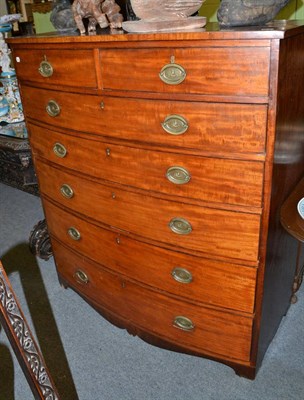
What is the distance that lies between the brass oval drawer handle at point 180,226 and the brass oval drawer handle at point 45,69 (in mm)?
726

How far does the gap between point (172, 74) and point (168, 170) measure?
316 millimetres

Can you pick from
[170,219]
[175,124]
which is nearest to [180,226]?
[170,219]

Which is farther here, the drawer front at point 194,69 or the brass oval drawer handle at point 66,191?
the brass oval drawer handle at point 66,191

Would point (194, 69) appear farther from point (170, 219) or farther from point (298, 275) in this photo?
point (298, 275)

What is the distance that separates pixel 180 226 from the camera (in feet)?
4.80

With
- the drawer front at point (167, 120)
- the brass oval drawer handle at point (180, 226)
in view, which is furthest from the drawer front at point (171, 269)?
the drawer front at point (167, 120)

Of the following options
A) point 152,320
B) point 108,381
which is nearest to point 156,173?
point 152,320

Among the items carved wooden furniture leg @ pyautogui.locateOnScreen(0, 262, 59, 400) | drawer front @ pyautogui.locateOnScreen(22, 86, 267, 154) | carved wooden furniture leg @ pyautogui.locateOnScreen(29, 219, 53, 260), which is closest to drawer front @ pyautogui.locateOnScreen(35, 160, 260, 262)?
drawer front @ pyautogui.locateOnScreen(22, 86, 267, 154)

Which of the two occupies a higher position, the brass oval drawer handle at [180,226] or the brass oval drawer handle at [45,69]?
the brass oval drawer handle at [45,69]

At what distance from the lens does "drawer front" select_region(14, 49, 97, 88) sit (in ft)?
4.67

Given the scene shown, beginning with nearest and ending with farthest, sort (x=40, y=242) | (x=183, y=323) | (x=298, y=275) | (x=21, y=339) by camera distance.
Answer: (x=21, y=339)
(x=183, y=323)
(x=298, y=275)
(x=40, y=242)

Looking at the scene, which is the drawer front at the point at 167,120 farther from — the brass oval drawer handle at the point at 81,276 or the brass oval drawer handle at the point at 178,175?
the brass oval drawer handle at the point at 81,276

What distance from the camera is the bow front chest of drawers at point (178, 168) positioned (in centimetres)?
117

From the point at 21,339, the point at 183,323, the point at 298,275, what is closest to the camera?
the point at 21,339
